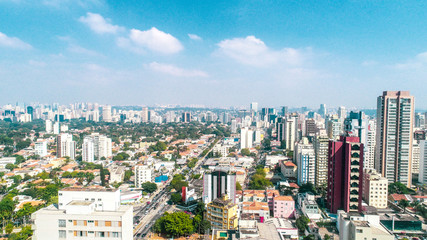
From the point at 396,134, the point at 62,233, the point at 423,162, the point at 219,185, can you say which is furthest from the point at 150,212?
the point at 423,162

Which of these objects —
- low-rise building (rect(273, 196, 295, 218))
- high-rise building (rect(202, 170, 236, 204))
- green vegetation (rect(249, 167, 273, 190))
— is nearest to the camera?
high-rise building (rect(202, 170, 236, 204))

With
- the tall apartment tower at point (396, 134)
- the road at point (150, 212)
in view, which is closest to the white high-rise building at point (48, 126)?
the road at point (150, 212)

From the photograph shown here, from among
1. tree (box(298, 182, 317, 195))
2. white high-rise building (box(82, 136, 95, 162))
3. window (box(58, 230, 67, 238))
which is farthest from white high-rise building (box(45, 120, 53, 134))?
window (box(58, 230, 67, 238))

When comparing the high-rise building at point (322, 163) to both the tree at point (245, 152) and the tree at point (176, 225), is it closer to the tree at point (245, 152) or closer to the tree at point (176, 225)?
the tree at point (176, 225)

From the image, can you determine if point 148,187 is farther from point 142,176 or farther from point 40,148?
point 40,148

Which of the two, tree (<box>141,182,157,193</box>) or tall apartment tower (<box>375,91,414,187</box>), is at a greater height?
tall apartment tower (<box>375,91,414,187</box>)

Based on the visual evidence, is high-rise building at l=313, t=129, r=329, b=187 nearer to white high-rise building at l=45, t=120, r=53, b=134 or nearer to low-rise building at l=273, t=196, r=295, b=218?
low-rise building at l=273, t=196, r=295, b=218
